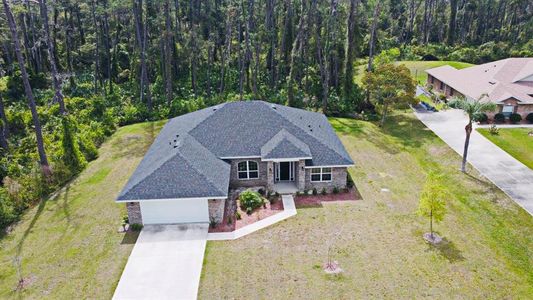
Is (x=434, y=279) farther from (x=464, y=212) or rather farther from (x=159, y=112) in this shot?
(x=159, y=112)

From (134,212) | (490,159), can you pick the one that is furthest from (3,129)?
(490,159)

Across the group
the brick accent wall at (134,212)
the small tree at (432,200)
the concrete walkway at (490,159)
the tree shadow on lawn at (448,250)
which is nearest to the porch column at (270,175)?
the brick accent wall at (134,212)

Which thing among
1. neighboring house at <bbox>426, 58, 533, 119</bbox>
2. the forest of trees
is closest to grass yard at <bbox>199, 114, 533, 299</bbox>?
the forest of trees

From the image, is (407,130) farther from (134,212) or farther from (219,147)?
(134,212)

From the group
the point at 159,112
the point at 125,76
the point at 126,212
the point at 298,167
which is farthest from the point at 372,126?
the point at 125,76

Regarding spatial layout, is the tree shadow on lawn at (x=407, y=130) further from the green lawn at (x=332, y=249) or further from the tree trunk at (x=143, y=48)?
the tree trunk at (x=143, y=48)

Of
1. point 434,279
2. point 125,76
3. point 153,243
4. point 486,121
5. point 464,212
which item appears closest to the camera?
point 434,279
